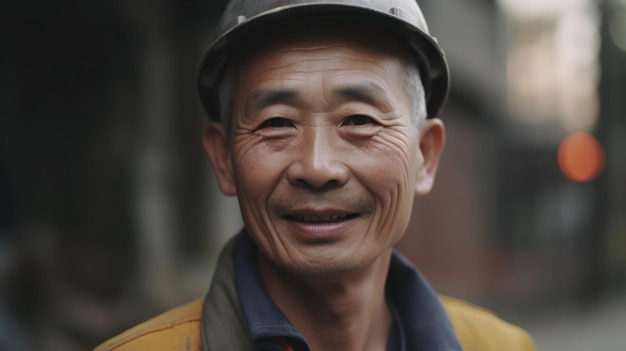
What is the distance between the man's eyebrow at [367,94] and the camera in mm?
2041

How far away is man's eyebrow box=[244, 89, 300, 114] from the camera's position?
80.4 inches

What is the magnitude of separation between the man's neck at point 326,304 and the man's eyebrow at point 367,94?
0.48 m

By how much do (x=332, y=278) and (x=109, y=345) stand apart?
644mm

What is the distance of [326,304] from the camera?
87.4 inches

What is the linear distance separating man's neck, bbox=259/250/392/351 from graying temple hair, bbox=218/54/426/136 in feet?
1.42

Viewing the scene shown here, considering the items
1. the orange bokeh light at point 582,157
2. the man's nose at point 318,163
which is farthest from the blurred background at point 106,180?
the man's nose at point 318,163

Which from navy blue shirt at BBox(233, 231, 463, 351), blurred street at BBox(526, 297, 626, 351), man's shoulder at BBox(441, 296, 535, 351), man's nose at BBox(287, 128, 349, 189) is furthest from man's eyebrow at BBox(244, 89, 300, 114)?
blurred street at BBox(526, 297, 626, 351)

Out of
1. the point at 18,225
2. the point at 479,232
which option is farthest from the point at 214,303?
the point at 479,232

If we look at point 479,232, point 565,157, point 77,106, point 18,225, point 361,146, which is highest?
point 361,146

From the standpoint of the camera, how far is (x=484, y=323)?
103 inches

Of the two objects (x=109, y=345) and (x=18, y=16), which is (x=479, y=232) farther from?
(x=109, y=345)

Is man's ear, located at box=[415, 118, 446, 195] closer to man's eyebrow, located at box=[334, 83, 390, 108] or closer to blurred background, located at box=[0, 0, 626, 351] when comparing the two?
man's eyebrow, located at box=[334, 83, 390, 108]

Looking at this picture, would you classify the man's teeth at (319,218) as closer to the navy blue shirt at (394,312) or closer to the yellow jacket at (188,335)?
the navy blue shirt at (394,312)

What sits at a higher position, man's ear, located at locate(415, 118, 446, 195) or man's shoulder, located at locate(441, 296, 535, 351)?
man's ear, located at locate(415, 118, 446, 195)
